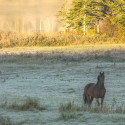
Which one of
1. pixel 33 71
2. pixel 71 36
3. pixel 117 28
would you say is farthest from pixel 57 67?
pixel 117 28

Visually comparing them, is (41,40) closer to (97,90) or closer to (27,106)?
(27,106)

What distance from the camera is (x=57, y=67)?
77.6 feet

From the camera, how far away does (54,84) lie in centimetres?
1720

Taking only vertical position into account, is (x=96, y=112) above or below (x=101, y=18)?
below

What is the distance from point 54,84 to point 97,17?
4095 centimetres

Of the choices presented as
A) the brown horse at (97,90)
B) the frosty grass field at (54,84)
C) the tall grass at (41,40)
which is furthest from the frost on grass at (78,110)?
the tall grass at (41,40)

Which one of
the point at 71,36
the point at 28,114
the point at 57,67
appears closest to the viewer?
the point at 28,114

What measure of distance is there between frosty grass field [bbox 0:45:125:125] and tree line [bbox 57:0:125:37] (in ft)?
77.9

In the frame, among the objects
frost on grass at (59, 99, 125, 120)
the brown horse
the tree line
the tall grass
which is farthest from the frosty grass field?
the tree line

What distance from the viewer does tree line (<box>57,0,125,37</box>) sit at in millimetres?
55562

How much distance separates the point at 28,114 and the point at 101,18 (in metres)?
48.7

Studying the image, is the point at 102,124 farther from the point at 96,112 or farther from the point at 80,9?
the point at 80,9

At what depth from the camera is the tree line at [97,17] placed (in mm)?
55562

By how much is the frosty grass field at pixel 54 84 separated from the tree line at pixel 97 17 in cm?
2374
